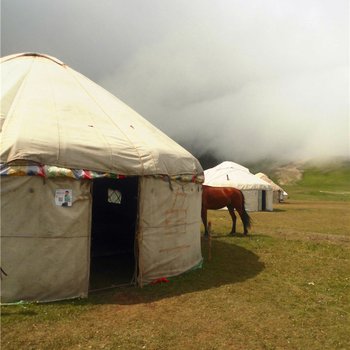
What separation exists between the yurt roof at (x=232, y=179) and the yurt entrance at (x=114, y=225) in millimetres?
16427

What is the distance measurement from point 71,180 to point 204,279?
151 inches

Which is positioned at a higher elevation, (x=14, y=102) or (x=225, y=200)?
(x=14, y=102)

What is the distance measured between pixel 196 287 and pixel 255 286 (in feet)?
4.39

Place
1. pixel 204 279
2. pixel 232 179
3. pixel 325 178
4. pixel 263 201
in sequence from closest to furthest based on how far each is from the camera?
pixel 204 279 < pixel 232 179 < pixel 263 201 < pixel 325 178

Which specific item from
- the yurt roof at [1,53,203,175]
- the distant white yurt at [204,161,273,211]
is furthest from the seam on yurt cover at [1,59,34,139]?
the distant white yurt at [204,161,273,211]

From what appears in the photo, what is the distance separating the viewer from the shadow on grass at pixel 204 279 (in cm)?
721

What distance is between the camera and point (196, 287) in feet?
26.4

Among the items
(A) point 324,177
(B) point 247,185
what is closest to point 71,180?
(B) point 247,185

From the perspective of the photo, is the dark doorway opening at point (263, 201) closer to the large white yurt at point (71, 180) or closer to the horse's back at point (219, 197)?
the horse's back at point (219, 197)

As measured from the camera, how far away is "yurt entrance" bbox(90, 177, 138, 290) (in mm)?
10438

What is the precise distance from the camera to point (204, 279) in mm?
8656

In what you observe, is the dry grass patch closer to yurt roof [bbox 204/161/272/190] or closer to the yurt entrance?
the yurt entrance

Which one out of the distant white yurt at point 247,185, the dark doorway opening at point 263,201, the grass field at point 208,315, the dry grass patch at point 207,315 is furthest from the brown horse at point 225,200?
the dark doorway opening at point 263,201

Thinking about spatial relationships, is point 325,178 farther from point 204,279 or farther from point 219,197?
point 204,279
